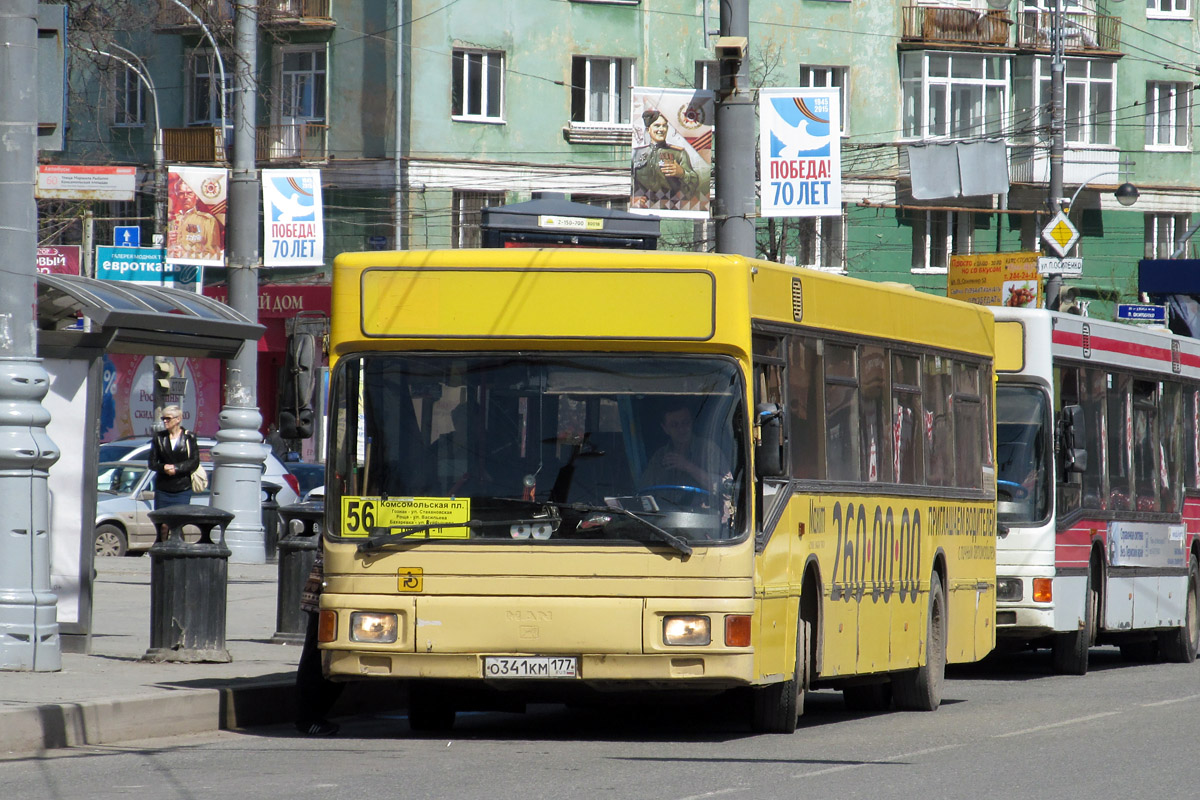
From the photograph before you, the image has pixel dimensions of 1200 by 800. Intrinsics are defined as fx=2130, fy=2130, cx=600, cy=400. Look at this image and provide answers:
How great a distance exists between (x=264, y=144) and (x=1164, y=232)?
2326 centimetres

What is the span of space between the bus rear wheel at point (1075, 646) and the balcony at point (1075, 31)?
35.9 m

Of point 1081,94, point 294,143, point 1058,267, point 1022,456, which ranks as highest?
point 1081,94

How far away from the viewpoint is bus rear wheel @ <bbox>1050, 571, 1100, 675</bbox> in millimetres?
17500

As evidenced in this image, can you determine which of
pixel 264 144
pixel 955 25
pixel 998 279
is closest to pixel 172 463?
pixel 998 279

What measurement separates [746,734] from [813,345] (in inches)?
85.3

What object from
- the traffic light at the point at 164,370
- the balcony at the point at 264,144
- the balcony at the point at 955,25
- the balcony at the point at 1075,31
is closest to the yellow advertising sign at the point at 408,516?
the traffic light at the point at 164,370

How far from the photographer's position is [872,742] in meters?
11.3

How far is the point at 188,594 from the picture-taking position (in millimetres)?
13172

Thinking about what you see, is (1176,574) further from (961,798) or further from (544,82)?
(544,82)

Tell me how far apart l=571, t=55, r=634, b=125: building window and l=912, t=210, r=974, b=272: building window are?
26.5 ft

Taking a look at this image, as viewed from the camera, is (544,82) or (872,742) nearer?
(872,742)

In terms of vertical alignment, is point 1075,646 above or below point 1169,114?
below

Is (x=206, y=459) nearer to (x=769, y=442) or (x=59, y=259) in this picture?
(x=59, y=259)

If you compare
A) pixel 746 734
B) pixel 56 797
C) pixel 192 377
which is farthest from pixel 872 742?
pixel 192 377
